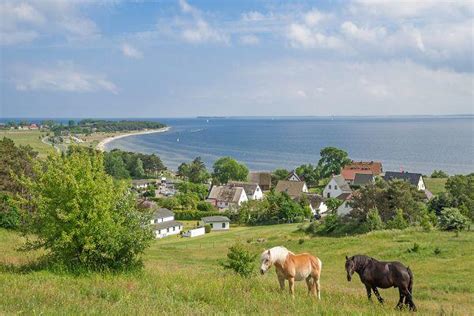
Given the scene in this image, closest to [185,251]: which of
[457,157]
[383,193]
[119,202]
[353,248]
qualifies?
[353,248]

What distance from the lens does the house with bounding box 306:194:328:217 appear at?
75300mm

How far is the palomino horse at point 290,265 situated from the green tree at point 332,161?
98.8 metres

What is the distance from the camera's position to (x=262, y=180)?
10156 cm

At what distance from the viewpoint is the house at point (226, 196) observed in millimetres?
82000

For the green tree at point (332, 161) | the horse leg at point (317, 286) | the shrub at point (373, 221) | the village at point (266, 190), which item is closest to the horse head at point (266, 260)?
the horse leg at point (317, 286)

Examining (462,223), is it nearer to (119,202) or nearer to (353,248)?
(353,248)

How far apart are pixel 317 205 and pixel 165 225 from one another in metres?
26.4

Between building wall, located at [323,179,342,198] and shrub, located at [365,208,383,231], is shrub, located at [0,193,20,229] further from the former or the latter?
building wall, located at [323,179,342,198]

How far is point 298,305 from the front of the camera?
29.3ft

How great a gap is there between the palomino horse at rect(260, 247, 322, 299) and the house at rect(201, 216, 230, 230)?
57.6 m

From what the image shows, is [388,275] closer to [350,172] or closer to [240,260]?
[240,260]

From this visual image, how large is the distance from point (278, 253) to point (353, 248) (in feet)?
88.1

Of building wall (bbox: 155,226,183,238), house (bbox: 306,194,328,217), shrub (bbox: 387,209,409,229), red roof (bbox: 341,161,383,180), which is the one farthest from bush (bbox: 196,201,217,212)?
shrub (bbox: 387,209,409,229)

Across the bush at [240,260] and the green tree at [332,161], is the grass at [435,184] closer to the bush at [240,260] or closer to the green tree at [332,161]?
the green tree at [332,161]
